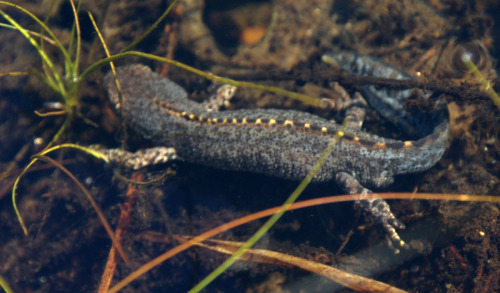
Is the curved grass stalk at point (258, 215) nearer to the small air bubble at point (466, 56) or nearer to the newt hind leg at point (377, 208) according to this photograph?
the newt hind leg at point (377, 208)

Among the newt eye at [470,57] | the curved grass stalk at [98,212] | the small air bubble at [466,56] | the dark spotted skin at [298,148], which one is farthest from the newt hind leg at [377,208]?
the curved grass stalk at [98,212]

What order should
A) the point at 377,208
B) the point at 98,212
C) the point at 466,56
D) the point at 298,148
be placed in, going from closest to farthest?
1. the point at 377,208
2. the point at 298,148
3. the point at 98,212
4. the point at 466,56

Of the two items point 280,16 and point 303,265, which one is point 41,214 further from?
point 280,16

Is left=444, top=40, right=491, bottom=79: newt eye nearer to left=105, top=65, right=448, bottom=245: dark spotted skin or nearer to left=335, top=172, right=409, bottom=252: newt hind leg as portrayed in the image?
left=105, top=65, right=448, bottom=245: dark spotted skin

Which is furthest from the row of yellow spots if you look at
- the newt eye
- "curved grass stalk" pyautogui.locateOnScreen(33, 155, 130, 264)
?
"curved grass stalk" pyautogui.locateOnScreen(33, 155, 130, 264)

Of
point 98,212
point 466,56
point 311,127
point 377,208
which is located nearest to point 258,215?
point 311,127

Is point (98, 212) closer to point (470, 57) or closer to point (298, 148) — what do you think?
point (298, 148)
